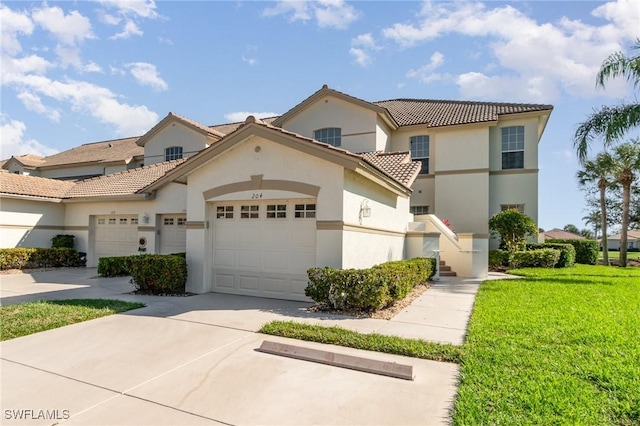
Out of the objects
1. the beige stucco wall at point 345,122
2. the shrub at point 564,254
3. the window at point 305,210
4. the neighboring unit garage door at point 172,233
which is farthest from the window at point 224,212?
the shrub at point 564,254

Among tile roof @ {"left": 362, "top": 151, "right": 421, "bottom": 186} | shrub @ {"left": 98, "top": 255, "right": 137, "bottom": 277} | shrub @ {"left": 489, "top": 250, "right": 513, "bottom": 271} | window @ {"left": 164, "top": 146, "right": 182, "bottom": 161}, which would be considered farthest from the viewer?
window @ {"left": 164, "top": 146, "right": 182, "bottom": 161}

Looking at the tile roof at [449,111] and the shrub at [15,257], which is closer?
the shrub at [15,257]

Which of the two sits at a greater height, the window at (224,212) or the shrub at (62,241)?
the window at (224,212)

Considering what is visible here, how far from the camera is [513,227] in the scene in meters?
18.4

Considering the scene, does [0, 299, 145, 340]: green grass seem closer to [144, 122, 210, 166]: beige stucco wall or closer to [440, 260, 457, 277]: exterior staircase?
[440, 260, 457, 277]: exterior staircase

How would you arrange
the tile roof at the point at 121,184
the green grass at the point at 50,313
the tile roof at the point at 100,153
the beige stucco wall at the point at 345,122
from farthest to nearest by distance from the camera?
the tile roof at the point at 100,153 → the beige stucco wall at the point at 345,122 → the tile roof at the point at 121,184 → the green grass at the point at 50,313

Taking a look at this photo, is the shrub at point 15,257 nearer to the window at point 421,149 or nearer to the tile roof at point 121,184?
the tile roof at point 121,184

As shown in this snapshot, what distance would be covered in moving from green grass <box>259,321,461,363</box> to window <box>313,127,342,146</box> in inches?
585

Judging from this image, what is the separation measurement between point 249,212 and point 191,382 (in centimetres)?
635

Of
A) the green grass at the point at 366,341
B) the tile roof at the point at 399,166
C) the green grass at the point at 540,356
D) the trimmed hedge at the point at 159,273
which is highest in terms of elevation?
the tile roof at the point at 399,166

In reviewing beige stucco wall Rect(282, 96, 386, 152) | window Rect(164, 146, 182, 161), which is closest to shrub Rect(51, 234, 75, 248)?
window Rect(164, 146, 182, 161)

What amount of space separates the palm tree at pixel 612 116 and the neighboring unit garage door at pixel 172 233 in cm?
1741

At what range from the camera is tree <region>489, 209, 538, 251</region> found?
18.3m
